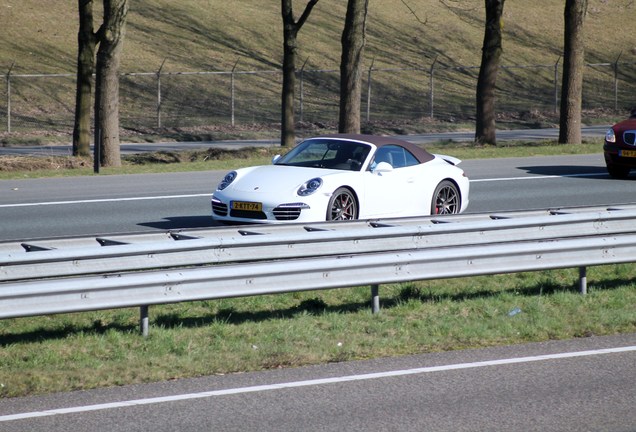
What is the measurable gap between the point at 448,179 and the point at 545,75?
1664 inches

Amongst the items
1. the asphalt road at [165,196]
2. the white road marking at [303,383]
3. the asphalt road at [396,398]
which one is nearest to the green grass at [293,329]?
the asphalt road at [396,398]

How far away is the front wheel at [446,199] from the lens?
1504 cm

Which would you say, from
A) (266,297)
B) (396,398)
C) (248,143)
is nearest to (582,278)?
(266,297)

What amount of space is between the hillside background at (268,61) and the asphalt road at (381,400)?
29001 mm

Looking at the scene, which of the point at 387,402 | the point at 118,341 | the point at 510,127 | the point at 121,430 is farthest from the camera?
the point at 510,127

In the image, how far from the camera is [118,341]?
8.55 meters

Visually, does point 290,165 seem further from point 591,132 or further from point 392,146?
point 591,132

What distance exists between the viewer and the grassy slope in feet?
150

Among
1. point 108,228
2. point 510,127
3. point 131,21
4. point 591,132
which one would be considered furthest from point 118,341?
point 131,21


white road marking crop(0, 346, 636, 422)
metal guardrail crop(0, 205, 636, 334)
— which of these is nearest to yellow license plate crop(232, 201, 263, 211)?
metal guardrail crop(0, 205, 636, 334)

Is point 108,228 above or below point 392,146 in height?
below

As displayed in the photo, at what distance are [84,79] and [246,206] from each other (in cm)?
1368

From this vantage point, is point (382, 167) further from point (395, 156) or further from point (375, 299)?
A: point (375, 299)

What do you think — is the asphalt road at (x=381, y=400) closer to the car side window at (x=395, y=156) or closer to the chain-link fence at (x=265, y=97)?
the car side window at (x=395, y=156)
